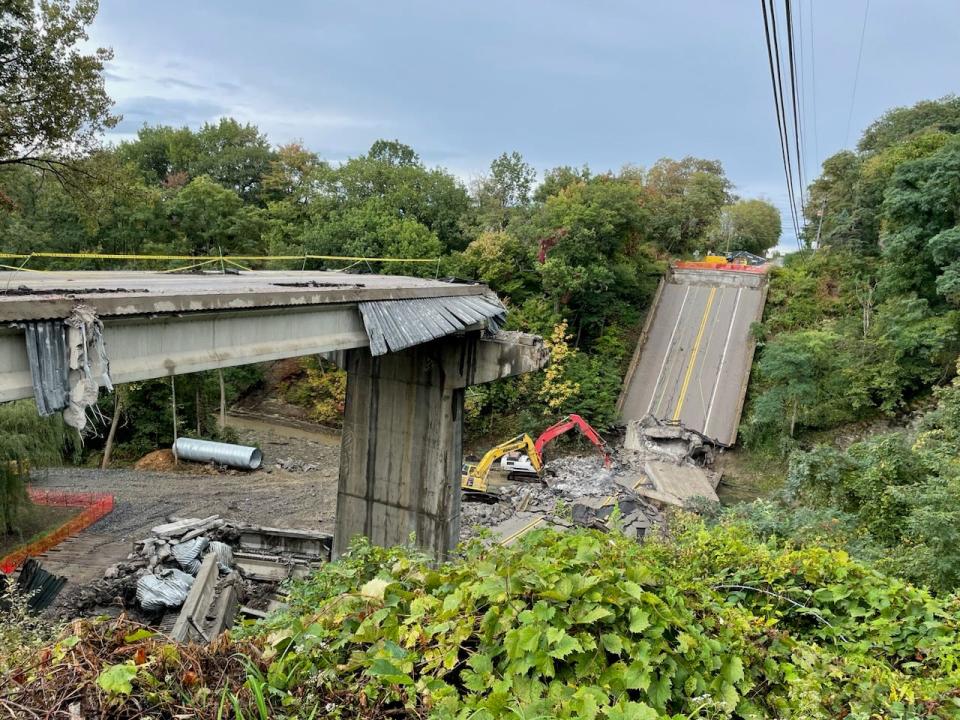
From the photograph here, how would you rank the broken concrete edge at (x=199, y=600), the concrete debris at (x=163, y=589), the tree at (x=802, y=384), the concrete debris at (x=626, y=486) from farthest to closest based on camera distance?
the tree at (x=802, y=384) → the concrete debris at (x=626, y=486) → the concrete debris at (x=163, y=589) → the broken concrete edge at (x=199, y=600)

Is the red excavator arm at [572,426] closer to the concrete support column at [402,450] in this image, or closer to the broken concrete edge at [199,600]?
the concrete support column at [402,450]

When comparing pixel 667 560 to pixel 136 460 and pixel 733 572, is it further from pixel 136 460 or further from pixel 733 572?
pixel 136 460

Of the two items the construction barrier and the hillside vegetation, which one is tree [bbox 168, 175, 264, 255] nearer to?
the construction barrier

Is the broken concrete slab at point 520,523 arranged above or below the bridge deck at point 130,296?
below

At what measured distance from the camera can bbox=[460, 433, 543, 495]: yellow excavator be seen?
Answer: 70.8ft

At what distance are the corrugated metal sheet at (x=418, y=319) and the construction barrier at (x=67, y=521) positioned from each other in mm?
12743

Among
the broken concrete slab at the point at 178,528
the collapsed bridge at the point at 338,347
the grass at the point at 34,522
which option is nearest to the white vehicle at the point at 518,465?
the collapsed bridge at the point at 338,347

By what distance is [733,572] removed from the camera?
187 inches

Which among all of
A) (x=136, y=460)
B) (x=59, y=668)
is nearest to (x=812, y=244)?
(x=136, y=460)

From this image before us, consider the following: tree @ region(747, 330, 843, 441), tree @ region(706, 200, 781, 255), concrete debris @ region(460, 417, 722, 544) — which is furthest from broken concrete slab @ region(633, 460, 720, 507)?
tree @ region(706, 200, 781, 255)

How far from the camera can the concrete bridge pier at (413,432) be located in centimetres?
1305

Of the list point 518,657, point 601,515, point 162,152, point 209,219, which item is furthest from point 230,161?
point 518,657

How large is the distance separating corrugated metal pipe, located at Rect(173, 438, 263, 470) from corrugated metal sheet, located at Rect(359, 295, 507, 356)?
16.7m

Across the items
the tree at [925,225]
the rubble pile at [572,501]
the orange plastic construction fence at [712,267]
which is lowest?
the rubble pile at [572,501]
